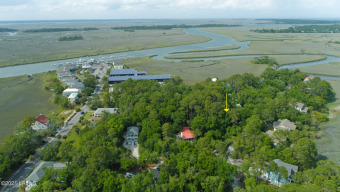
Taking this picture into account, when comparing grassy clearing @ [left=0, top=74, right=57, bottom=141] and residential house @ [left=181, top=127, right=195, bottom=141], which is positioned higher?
grassy clearing @ [left=0, top=74, right=57, bottom=141]

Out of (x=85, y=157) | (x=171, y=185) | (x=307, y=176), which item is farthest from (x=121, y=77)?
(x=307, y=176)

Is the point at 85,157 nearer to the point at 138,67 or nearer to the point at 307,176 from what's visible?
the point at 307,176

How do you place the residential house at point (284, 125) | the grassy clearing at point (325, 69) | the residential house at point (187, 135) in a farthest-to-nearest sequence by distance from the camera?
the grassy clearing at point (325, 69) < the residential house at point (284, 125) < the residential house at point (187, 135)

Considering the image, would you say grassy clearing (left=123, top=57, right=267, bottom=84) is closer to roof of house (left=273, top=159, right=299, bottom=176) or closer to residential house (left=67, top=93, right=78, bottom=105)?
residential house (left=67, top=93, right=78, bottom=105)

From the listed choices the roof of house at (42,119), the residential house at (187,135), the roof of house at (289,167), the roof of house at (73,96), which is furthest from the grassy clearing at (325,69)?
the roof of house at (42,119)

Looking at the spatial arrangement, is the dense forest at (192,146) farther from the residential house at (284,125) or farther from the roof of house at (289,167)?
the residential house at (284,125)

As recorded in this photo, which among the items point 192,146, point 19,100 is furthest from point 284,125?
point 19,100

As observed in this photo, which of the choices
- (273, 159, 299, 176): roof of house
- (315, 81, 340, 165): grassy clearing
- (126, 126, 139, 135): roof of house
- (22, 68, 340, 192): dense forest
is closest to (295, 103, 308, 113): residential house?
(22, 68, 340, 192): dense forest
